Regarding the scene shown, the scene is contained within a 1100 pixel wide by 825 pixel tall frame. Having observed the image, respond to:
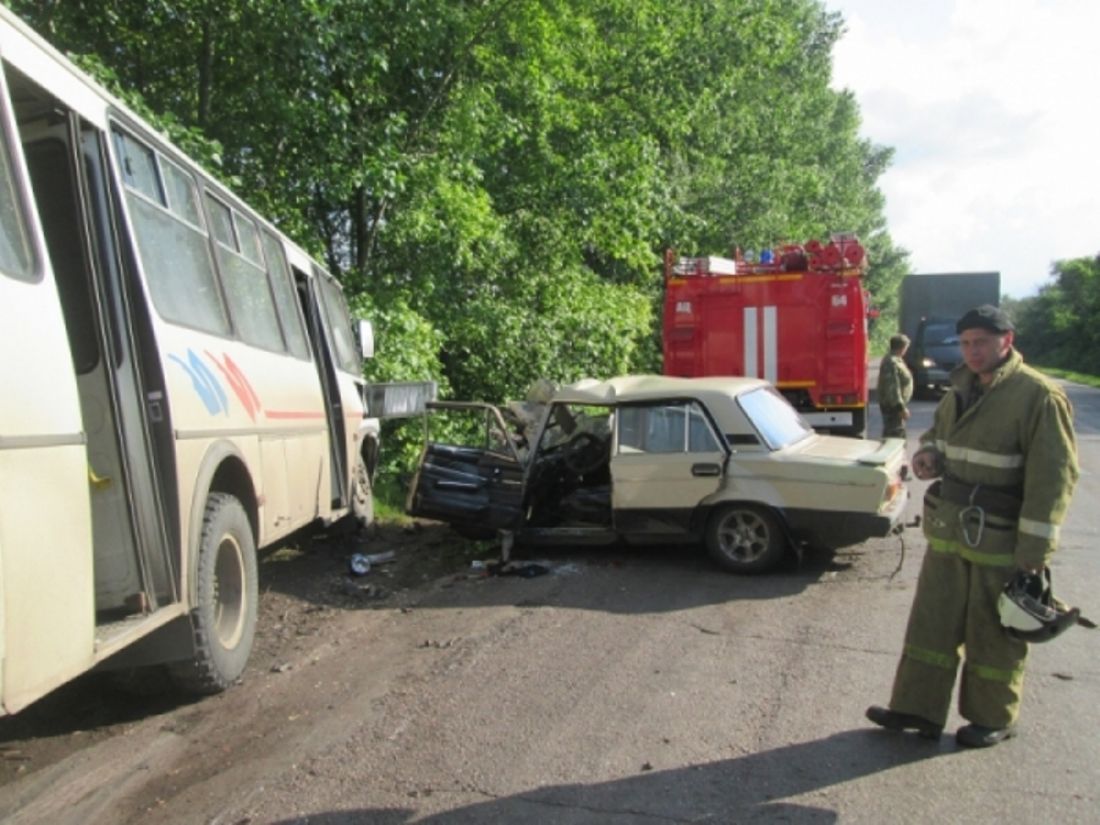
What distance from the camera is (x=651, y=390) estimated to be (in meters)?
7.73

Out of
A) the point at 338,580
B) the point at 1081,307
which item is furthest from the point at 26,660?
the point at 1081,307

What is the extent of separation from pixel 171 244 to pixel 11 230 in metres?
1.65

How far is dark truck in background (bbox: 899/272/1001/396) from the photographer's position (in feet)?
81.9

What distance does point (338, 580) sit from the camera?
7578 millimetres

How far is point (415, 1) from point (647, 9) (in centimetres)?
557

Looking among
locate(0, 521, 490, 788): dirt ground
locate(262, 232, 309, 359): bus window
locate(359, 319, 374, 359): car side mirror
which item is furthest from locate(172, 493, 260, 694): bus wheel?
locate(359, 319, 374, 359): car side mirror

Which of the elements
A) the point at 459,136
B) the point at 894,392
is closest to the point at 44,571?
the point at 459,136

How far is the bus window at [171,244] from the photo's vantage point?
436cm

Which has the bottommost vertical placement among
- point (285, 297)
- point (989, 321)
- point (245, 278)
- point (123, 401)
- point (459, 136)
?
point (123, 401)

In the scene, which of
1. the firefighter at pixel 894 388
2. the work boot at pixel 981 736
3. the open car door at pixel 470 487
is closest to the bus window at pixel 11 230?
the work boot at pixel 981 736

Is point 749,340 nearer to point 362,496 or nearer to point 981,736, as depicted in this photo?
point 362,496

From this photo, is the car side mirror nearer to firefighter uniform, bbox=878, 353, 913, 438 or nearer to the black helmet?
firefighter uniform, bbox=878, 353, 913, 438

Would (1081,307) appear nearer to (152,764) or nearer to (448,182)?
(448,182)

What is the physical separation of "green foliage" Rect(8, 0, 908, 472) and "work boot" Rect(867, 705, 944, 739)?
25.4 ft
